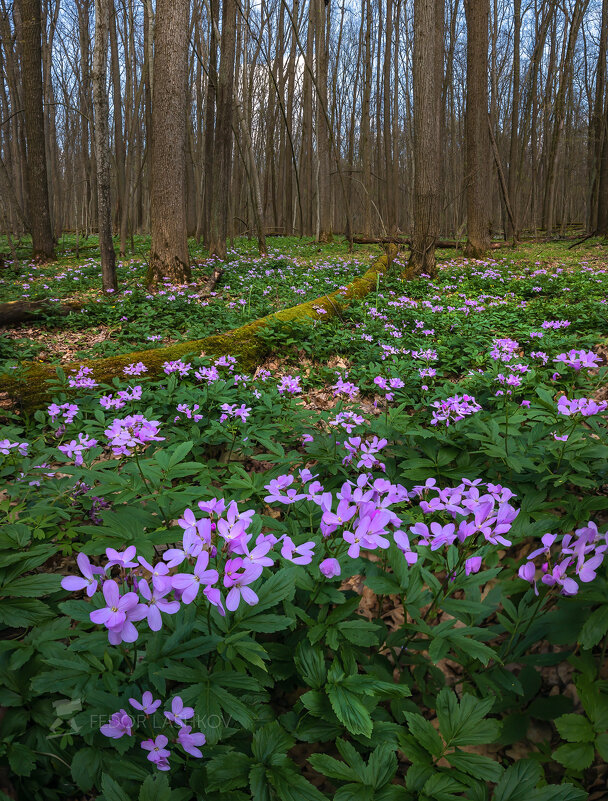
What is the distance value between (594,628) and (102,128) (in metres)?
8.40

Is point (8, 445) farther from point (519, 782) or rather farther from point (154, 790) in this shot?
point (519, 782)

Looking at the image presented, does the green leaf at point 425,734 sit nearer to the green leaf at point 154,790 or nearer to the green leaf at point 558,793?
the green leaf at point 558,793

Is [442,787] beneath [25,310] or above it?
beneath

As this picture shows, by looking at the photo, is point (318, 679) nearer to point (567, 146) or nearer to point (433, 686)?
point (433, 686)

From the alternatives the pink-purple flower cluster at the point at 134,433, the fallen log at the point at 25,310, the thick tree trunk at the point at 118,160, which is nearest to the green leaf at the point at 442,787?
the pink-purple flower cluster at the point at 134,433

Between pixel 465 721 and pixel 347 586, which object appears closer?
pixel 465 721

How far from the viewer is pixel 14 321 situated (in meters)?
6.14

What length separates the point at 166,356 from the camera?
4176 mm

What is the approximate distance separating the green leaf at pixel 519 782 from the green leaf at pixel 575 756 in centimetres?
7

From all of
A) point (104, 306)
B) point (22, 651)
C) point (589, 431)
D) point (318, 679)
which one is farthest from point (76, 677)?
point (104, 306)

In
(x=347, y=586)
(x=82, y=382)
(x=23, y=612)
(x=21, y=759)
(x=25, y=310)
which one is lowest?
(x=347, y=586)

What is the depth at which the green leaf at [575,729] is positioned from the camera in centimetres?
98

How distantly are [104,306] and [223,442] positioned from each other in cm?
472

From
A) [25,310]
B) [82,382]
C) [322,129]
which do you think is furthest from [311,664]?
[322,129]
